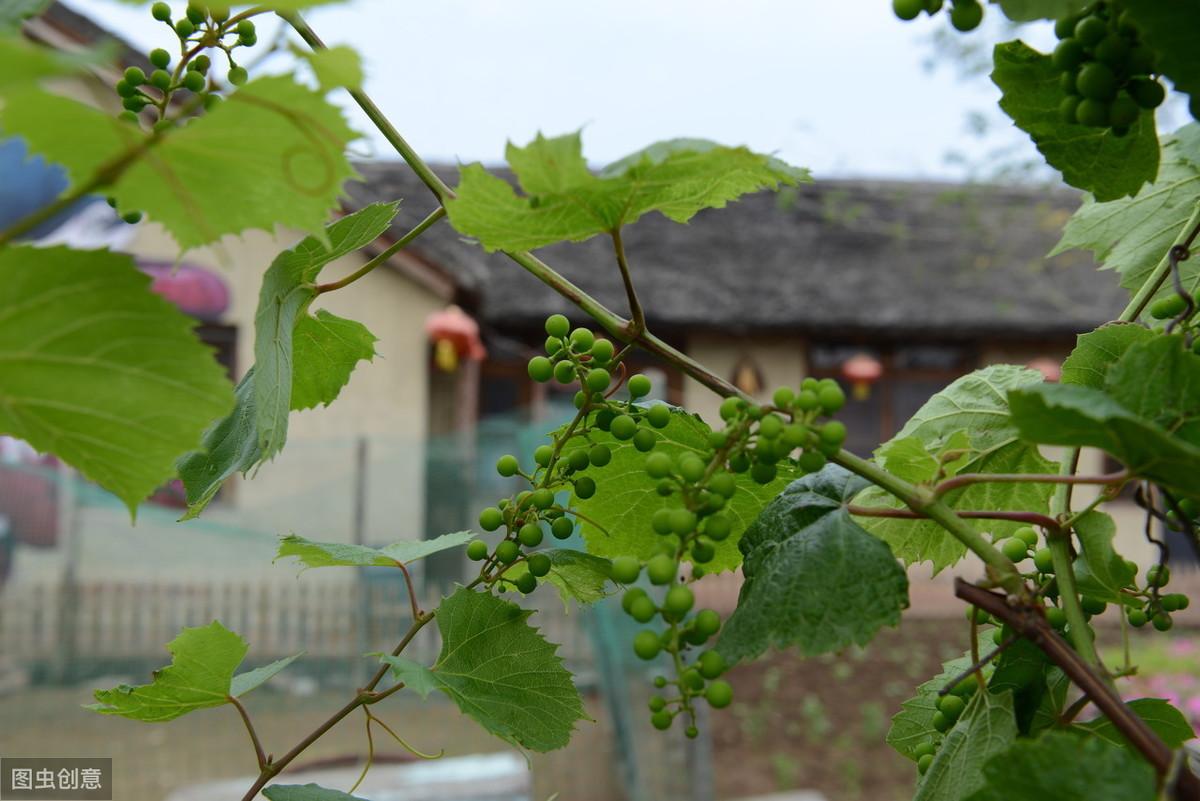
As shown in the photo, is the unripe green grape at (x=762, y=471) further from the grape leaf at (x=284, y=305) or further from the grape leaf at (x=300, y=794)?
the grape leaf at (x=300, y=794)

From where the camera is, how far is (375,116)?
569 millimetres

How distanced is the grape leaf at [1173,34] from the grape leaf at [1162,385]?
0.11 meters

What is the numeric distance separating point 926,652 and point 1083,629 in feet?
30.6

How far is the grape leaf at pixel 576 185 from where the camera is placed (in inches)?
18.4

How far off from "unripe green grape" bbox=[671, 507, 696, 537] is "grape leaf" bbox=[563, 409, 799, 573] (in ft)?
0.53

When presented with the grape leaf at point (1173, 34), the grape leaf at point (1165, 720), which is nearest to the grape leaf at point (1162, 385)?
the grape leaf at point (1173, 34)

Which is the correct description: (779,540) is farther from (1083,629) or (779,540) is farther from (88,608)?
(88,608)

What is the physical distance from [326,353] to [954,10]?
50cm

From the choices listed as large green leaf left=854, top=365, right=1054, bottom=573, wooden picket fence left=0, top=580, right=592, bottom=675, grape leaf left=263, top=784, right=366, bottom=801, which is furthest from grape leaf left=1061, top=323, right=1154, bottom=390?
wooden picket fence left=0, top=580, right=592, bottom=675

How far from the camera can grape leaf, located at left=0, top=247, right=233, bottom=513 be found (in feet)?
1.23

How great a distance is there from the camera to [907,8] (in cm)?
48

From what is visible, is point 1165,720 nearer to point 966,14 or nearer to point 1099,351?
point 1099,351

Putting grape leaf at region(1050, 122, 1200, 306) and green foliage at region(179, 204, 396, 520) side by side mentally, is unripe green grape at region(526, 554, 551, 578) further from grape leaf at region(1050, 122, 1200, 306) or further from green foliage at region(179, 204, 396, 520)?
grape leaf at region(1050, 122, 1200, 306)

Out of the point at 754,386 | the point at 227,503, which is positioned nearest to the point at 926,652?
the point at 754,386
